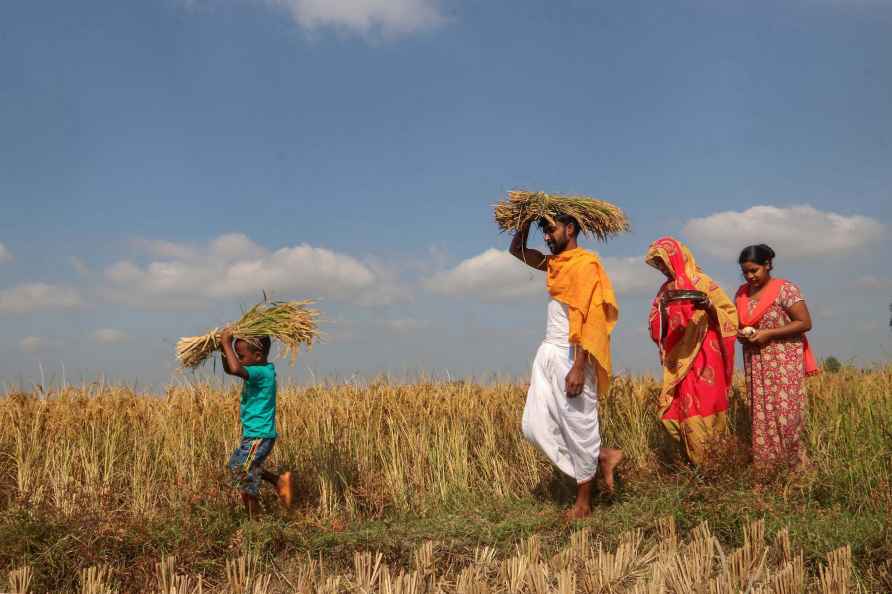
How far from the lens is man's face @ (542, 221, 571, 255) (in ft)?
18.1

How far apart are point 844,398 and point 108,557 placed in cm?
672

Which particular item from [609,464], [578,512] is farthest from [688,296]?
[578,512]

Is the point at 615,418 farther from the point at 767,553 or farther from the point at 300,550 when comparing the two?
the point at 300,550

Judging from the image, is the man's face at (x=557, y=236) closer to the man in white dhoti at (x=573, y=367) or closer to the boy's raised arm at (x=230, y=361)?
the man in white dhoti at (x=573, y=367)

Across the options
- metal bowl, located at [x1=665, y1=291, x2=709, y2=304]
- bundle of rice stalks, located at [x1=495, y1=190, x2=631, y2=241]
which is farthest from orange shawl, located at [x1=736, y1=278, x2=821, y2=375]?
bundle of rice stalks, located at [x1=495, y1=190, x2=631, y2=241]

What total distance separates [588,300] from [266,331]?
7.59 feet

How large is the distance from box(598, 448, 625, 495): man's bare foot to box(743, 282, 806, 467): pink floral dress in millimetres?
1146

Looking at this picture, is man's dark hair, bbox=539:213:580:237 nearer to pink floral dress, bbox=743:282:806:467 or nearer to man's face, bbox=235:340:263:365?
pink floral dress, bbox=743:282:806:467

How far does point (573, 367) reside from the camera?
17.0ft

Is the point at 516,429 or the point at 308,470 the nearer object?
the point at 308,470

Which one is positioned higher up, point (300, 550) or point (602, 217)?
point (602, 217)

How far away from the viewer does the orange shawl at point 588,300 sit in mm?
5223

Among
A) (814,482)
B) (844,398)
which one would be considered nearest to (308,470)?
(814,482)

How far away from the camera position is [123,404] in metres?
7.61
